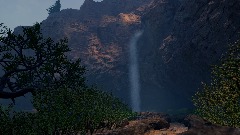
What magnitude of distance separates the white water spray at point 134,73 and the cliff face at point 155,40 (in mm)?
2319

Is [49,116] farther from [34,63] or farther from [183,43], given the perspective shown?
[183,43]

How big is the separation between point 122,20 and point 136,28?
1080 cm

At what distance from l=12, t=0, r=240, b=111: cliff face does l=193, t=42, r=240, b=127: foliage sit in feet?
117

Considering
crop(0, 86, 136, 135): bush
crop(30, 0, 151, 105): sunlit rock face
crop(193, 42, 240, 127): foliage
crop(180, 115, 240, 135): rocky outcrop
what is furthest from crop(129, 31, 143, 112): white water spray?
crop(180, 115, 240, 135): rocky outcrop

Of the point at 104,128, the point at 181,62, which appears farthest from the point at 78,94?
the point at 181,62

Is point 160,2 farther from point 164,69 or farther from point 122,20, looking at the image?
point 122,20

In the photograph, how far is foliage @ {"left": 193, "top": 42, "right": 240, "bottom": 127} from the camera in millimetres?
15578

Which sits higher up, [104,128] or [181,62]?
[181,62]

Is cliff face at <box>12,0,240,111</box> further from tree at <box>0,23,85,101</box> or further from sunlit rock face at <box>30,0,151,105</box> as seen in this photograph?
tree at <box>0,23,85,101</box>

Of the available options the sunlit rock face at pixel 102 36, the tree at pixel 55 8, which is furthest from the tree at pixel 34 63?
the tree at pixel 55 8

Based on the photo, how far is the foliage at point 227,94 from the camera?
1558 centimetres

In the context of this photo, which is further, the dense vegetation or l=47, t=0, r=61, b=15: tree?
l=47, t=0, r=61, b=15: tree

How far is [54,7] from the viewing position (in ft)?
534

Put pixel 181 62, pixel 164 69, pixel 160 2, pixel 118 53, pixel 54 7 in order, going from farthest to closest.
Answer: pixel 54 7
pixel 118 53
pixel 160 2
pixel 164 69
pixel 181 62
